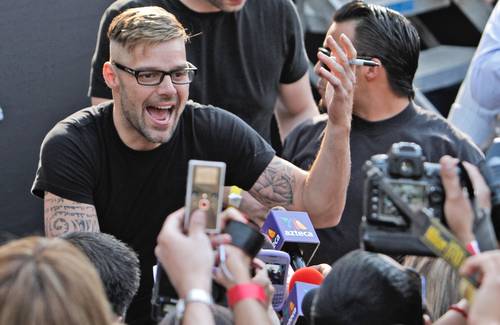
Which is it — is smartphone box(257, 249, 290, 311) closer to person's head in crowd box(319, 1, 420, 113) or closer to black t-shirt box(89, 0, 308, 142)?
person's head in crowd box(319, 1, 420, 113)

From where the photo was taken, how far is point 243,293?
2.42 m

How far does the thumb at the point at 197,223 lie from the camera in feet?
7.95

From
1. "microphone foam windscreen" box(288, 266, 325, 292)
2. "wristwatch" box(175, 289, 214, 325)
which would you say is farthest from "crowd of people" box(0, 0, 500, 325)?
"microphone foam windscreen" box(288, 266, 325, 292)

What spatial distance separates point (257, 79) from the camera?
493cm

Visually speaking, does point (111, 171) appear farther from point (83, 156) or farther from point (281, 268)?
point (281, 268)

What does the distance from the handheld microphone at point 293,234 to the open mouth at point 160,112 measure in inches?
23.6

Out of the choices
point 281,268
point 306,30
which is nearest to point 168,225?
point 281,268

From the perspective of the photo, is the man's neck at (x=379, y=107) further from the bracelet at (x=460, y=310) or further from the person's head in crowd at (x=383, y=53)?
the bracelet at (x=460, y=310)

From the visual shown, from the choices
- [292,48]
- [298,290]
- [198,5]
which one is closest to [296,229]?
[298,290]

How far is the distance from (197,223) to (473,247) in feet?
2.20

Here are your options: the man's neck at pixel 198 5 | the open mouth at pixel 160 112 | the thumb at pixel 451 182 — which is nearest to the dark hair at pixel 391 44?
the man's neck at pixel 198 5

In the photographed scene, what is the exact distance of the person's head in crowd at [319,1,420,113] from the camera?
14.5ft

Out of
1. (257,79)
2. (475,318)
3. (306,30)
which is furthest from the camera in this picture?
(306,30)

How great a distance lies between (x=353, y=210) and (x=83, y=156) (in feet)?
3.95
